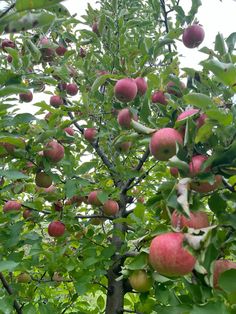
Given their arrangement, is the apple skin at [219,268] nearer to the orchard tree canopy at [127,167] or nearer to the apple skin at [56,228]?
the orchard tree canopy at [127,167]

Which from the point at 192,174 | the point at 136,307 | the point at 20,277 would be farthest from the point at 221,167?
the point at 20,277

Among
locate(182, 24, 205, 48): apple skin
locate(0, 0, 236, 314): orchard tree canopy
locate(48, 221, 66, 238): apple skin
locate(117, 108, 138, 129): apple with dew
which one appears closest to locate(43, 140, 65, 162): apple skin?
locate(0, 0, 236, 314): orchard tree canopy

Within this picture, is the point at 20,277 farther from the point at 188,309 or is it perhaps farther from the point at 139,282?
the point at 188,309

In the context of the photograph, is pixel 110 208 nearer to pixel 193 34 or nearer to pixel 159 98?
pixel 159 98

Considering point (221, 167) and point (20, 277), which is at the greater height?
point (221, 167)

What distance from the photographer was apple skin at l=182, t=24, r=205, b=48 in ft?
10.1

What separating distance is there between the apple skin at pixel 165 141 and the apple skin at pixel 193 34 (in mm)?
1677

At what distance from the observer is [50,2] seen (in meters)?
0.80

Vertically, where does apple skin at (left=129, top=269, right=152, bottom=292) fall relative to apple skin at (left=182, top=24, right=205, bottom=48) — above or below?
below

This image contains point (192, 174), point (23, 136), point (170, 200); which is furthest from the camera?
point (23, 136)

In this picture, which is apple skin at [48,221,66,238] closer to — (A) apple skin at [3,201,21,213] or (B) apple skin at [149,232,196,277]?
(A) apple skin at [3,201,21,213]

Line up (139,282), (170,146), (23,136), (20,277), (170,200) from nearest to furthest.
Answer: (170,200), (170,146), (139,282), (23,136), (20,277)

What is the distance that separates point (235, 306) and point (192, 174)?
484mm

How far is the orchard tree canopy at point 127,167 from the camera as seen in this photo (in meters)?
1.39
